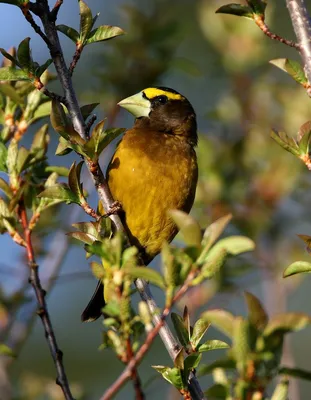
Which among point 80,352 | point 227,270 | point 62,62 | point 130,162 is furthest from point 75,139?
point 80,352

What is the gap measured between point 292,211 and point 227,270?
0.57m

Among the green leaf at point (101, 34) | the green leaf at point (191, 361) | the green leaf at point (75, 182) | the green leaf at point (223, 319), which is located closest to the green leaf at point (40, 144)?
the green leaf at point (75, 182)

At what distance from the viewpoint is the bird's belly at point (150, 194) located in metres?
3.29

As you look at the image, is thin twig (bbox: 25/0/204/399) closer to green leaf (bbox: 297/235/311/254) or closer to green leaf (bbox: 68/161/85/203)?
green leaf (bbox: 68/161/85/203)

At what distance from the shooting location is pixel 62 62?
2.24 m

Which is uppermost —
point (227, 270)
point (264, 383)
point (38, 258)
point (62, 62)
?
point (62, 62)

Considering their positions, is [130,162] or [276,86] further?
[276,86]

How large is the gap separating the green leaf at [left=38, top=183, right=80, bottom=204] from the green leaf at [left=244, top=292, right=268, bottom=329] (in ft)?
3.18

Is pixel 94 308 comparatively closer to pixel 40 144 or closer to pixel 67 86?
pixel 40 144

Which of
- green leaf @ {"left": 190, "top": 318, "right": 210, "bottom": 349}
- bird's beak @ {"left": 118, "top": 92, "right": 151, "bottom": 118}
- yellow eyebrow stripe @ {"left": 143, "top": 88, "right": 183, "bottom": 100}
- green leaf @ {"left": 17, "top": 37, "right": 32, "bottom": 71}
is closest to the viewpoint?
green leaf @ {"left": 190, "top": 318, "right": 210, "bottom": 349}

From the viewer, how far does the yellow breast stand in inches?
130

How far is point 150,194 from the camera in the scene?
10.9 ft

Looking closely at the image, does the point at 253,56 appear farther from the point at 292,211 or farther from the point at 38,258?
the point at 38,258

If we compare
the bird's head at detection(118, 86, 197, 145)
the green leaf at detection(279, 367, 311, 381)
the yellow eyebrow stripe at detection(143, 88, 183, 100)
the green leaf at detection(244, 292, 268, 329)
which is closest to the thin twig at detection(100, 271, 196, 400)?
the green leaf at detection(244, 292, 268, 329)
